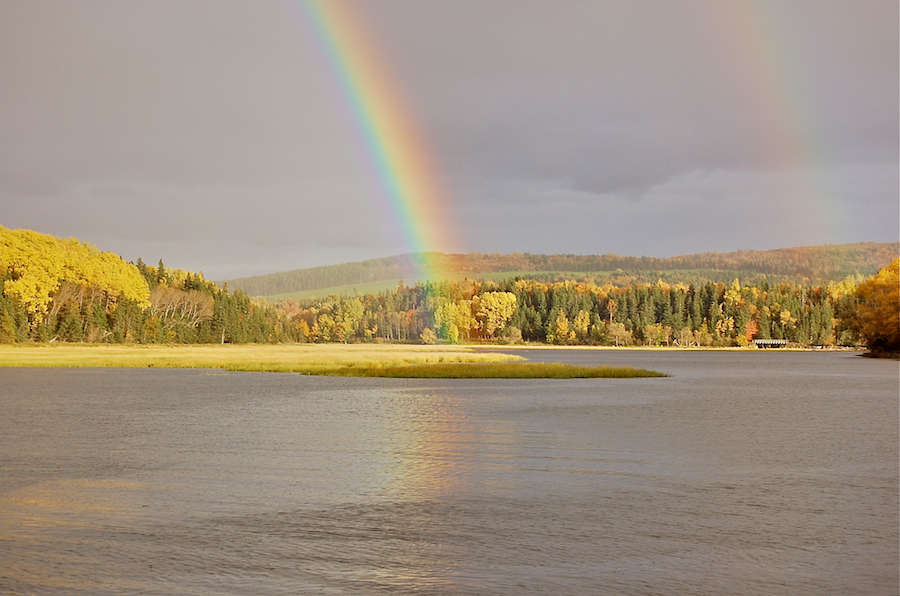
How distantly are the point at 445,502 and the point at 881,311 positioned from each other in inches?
4998

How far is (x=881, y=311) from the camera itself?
427 ft

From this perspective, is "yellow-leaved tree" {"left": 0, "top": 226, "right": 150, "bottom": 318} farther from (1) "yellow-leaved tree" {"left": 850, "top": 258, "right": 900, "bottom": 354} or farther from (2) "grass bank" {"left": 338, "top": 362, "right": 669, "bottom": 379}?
(1) "yellow-leaved tree" {"left": 850, "top": 258, "right": 900, "bottom": 354}

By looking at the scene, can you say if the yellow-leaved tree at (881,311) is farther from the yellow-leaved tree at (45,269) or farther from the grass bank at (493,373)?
the yellow-leaved tree at (45,269)

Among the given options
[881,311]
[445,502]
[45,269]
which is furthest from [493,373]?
[45,269]

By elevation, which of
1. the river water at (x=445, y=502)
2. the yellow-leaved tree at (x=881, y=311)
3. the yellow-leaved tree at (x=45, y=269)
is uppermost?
the yellow-leaved tree at (x=45, y=269)

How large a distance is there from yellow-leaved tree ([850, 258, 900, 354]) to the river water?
294 ft

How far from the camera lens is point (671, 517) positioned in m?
19.7

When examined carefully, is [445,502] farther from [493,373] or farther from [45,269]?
[45,269]

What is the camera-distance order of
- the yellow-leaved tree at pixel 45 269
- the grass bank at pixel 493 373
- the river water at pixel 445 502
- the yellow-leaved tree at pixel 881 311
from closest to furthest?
the river water at pixel 445 502
the grass bank at pixel 493 373
the yellow-leaved tree at pixel 881 311
the yellow-leaved tree at pixel 45 269

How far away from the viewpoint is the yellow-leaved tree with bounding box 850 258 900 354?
127375 millimetres

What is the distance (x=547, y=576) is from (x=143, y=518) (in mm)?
9689

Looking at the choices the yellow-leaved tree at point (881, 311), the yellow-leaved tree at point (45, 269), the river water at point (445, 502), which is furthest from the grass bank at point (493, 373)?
the yellow-leaved tree at point (45, 269)

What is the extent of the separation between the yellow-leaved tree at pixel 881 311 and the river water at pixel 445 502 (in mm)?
89468

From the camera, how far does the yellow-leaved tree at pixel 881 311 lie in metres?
127
